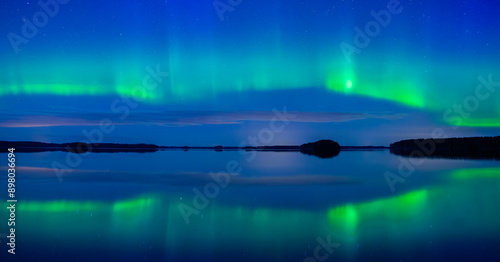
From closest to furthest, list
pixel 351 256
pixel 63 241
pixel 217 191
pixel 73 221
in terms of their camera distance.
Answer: pixel 351 256
pixel 63 241
pixel 73 221
pixel 217 191

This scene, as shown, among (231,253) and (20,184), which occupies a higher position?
(20,184)

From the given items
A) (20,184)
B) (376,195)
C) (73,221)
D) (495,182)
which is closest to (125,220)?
(73,221)

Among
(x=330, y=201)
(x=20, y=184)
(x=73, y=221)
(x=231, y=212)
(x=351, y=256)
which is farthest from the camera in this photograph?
(x=20, y=184)

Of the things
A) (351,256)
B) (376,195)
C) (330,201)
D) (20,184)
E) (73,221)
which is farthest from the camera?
(20,184)

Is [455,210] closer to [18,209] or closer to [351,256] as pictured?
[351,256]

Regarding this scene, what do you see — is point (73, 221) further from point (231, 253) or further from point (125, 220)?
point (231, 253)

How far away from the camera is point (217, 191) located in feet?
65.6

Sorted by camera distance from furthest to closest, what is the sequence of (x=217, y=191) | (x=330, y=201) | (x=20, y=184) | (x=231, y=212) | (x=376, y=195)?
(x=20, y=184) → (x=217, y=191) → (x=376, y=195) → (x=330, y=201) → (x=231, y=212)

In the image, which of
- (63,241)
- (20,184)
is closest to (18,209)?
(63,241)

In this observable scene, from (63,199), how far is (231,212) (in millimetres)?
7680

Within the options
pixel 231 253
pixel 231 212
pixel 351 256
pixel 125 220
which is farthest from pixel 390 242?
pixel 125 220

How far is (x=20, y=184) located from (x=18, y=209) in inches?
371

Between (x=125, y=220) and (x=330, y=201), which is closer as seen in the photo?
(x=125, y=220)

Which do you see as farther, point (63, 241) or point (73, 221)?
point (73, 221)
